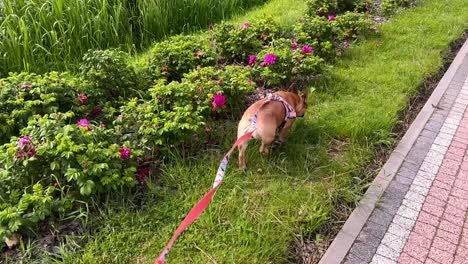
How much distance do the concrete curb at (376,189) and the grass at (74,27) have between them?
3.78 meters

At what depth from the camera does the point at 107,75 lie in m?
3.70

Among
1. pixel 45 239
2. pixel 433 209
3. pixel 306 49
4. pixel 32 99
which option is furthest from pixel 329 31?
pixel 45 239

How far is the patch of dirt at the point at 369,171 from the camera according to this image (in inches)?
104

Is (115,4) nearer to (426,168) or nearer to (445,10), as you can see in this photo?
(426,168)

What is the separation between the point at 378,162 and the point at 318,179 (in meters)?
0.70

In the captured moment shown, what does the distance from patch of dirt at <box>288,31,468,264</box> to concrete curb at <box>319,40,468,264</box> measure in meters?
0.05

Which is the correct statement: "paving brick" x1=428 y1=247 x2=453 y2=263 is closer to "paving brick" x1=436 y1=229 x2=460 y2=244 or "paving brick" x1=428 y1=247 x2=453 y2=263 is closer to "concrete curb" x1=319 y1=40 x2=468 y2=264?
"paving brick" x1=436 y1=229 x2=460 y2=244

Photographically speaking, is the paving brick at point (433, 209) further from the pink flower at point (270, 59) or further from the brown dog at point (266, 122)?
the pink flower at point (270, 59)

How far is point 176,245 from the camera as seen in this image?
8.58 feet

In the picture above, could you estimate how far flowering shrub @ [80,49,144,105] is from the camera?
3643 mm

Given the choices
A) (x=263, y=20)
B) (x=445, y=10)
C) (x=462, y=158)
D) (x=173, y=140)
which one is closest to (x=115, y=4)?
(x=263, y=20)

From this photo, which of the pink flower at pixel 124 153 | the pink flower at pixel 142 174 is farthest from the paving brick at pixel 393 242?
the pink flower at pixel 124 153

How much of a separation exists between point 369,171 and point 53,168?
2.60 metres

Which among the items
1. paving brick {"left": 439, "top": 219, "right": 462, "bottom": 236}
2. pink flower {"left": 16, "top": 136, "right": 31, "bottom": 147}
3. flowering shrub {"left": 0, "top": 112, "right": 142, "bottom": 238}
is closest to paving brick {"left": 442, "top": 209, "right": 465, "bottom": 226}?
paving brick {"left": 439, "top": 219, "right": 462, "bottom": 236}
